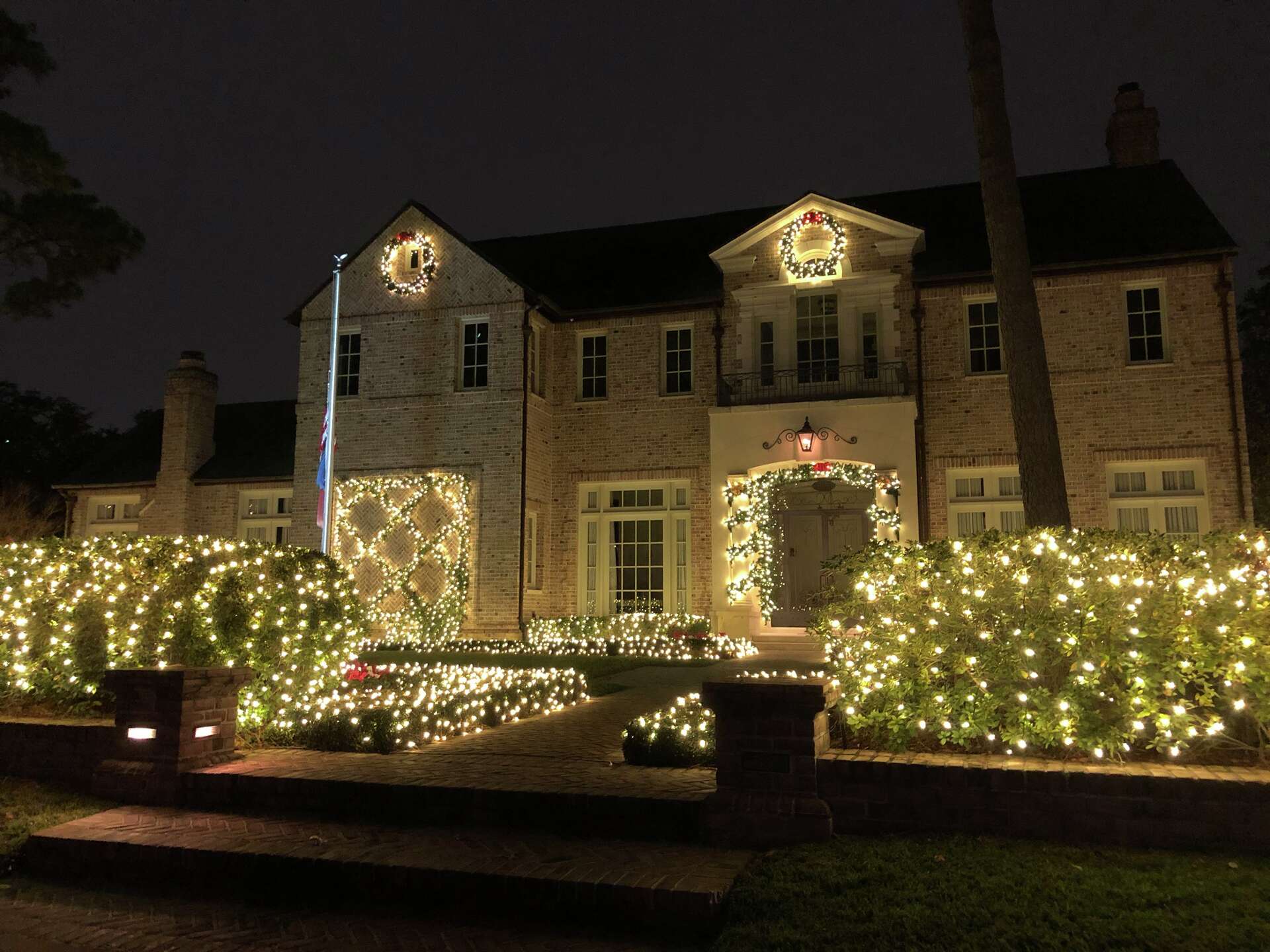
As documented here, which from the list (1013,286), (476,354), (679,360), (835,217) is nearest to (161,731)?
(1013,286)

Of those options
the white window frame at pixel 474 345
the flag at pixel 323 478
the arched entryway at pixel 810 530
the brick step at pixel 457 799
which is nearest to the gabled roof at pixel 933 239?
the white window frame at pixel 474 345

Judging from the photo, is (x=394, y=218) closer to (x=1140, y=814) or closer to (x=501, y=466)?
(x=501, y=466)

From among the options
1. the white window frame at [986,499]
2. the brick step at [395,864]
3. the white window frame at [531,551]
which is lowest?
the brick step at [395,864]

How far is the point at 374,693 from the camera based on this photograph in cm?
964

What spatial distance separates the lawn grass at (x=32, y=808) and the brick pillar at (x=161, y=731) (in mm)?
172

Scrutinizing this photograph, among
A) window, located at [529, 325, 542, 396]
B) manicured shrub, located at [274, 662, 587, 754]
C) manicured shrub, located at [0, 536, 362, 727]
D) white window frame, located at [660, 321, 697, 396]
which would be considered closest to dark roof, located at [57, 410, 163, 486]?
window, located at [529, 325, 542, 396]

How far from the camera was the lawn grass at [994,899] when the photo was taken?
3955mm

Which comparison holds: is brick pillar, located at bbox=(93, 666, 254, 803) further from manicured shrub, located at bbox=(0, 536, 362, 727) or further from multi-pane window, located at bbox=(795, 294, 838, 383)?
multi-pane window, located at bbox=(795, 294, 838, 383)

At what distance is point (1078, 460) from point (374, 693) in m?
11.9

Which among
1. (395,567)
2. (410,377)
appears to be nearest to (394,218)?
(410,377)

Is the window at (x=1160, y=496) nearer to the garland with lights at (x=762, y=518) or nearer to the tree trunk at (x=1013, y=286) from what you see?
the garland with lights at (x=762, y=518)

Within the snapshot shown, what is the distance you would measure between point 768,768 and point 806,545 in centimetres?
1202

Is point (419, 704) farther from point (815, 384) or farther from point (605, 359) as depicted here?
point (605, 359)

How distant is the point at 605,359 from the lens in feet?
62.7
